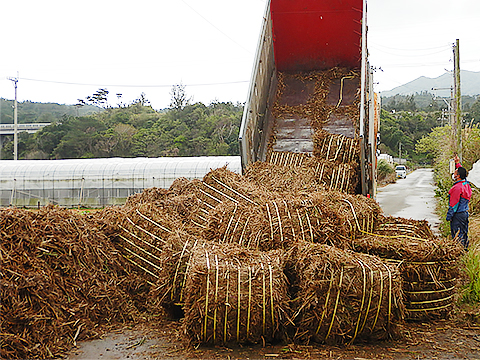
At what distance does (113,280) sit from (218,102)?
43.0 meters

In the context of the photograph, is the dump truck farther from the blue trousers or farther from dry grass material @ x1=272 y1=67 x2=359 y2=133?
the blue trousers

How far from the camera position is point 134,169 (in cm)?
1972

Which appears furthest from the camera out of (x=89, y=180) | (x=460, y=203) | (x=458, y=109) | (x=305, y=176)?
A: (x=89, y=180)

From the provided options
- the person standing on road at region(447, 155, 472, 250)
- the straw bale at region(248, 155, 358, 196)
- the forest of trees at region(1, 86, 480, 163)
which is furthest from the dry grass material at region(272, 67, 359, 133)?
the forest of trees at region(1, 86, 480, 163)

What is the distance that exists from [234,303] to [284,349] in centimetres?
55

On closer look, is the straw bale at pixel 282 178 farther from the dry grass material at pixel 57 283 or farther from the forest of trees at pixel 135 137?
the forest of trees at pixel 135 137

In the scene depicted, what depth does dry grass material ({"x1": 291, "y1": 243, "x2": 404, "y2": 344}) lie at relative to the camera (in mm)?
3768

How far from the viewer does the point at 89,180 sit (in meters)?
19.5

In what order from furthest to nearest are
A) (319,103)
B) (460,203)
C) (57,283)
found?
(319,103)
(460,203)
(57,283)

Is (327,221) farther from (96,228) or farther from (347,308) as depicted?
(96,228)

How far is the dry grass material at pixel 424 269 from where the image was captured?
14.5ft

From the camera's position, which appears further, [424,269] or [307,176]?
[307,176]

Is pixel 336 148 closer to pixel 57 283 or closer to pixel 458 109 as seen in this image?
pixel 57 283

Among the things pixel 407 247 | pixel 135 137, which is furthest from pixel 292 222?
pixel 135 137
